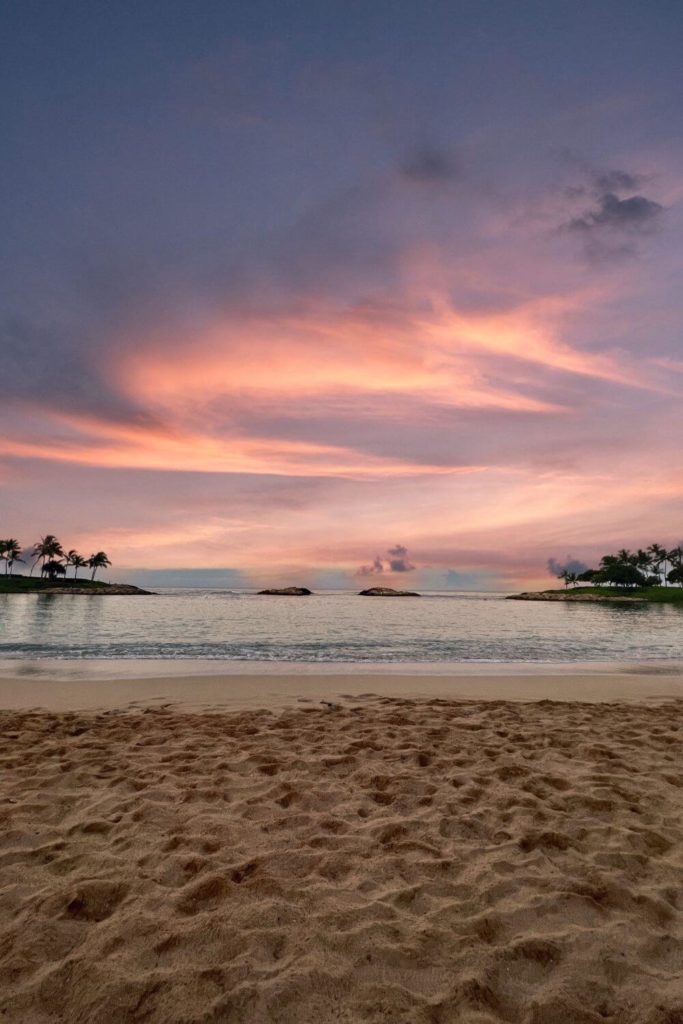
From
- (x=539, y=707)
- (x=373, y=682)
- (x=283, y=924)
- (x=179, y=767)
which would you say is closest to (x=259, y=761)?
(x=179, y=767)

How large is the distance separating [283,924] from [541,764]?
4667 millimetres

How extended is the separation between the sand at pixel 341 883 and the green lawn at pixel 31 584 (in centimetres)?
13469

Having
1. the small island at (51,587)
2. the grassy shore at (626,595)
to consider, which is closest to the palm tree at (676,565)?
the grassy shore at (626,595)

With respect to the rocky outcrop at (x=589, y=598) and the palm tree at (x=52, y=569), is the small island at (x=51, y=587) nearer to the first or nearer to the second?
the palm tree at (x=52, y=569)

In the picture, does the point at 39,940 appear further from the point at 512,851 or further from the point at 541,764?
the point at 541,764

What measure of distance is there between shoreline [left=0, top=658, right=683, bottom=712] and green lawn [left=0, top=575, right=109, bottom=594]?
124 meters

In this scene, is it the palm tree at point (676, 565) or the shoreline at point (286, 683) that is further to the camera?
the palm tree at point (676, 565)

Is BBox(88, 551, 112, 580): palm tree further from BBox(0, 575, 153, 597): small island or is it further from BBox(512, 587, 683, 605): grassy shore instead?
BBox(512, 587, 683, 605): grassy shore

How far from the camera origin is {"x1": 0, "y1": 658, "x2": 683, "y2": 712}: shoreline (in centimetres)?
1211

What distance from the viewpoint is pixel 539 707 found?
11.2 meters

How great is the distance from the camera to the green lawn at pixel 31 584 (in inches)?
4961

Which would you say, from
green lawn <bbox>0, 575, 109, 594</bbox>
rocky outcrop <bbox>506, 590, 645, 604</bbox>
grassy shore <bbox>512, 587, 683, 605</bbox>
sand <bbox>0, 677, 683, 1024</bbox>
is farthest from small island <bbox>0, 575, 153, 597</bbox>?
sand <bbox>0, 677, 683, 1024</bbox>

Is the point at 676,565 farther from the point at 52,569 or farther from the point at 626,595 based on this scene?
the point at 52,569

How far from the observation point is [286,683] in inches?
553
